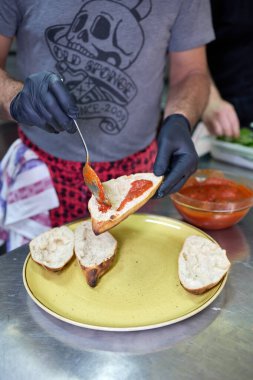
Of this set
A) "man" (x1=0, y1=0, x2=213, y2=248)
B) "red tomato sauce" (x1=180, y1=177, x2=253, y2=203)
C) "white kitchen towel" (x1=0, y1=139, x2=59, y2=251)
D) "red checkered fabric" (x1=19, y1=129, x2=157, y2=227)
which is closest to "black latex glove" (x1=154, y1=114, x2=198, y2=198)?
"man" (x1=0, y1=0, x2=213, y2=248)

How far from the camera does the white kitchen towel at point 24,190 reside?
1533mm

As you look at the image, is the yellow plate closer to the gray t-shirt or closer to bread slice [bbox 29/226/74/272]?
bread slice [bbox 29/226/74/272]

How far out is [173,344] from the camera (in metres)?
0.85

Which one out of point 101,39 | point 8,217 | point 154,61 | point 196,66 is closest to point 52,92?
point 101,39

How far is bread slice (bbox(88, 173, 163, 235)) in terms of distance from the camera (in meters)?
0.99

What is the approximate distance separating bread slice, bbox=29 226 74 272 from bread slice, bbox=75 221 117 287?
26 mm

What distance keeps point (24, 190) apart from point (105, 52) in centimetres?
57

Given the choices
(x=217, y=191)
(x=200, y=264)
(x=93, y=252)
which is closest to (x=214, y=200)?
(x=217, y=191)

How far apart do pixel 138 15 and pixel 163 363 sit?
1.03m

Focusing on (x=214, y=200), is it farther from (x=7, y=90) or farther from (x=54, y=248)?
(x=7, y=90)

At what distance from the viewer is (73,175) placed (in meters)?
1.52

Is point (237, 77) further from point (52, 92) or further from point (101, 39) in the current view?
point (52, 92)

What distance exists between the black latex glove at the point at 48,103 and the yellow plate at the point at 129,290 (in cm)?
34

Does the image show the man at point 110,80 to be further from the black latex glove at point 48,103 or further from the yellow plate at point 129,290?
the yellow plate at point 129,290
